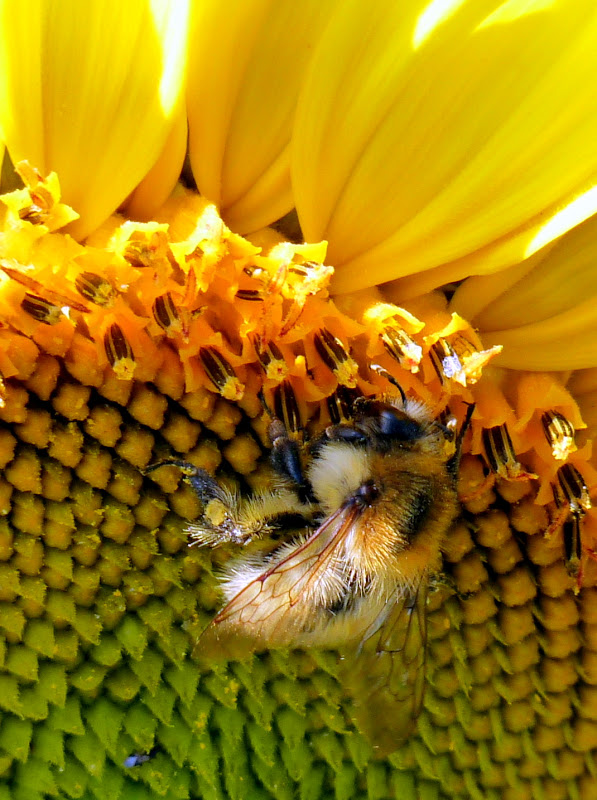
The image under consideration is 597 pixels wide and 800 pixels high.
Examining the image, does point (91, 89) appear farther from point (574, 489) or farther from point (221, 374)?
point (574, 489)

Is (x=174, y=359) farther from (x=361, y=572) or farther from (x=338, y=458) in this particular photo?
(x=361, y=572)

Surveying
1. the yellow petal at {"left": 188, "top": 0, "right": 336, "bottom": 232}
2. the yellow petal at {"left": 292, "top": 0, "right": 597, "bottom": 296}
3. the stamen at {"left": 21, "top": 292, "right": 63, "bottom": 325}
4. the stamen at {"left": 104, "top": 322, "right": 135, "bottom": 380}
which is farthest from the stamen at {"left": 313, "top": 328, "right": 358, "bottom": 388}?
the stamen at {"left": 21, "top": 292, "right": 63, "bottom": 325}

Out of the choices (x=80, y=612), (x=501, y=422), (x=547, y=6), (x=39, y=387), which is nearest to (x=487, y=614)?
(x=501, y=422)

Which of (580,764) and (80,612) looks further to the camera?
(580,764)

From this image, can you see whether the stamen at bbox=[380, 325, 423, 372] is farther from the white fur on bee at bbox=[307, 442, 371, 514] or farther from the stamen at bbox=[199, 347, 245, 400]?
the stamen at bbox=[199, 347, 245, 400]

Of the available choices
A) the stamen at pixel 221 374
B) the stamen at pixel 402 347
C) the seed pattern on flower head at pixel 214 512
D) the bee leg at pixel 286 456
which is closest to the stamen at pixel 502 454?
the seed pattern on flower head at pixel 214 512
